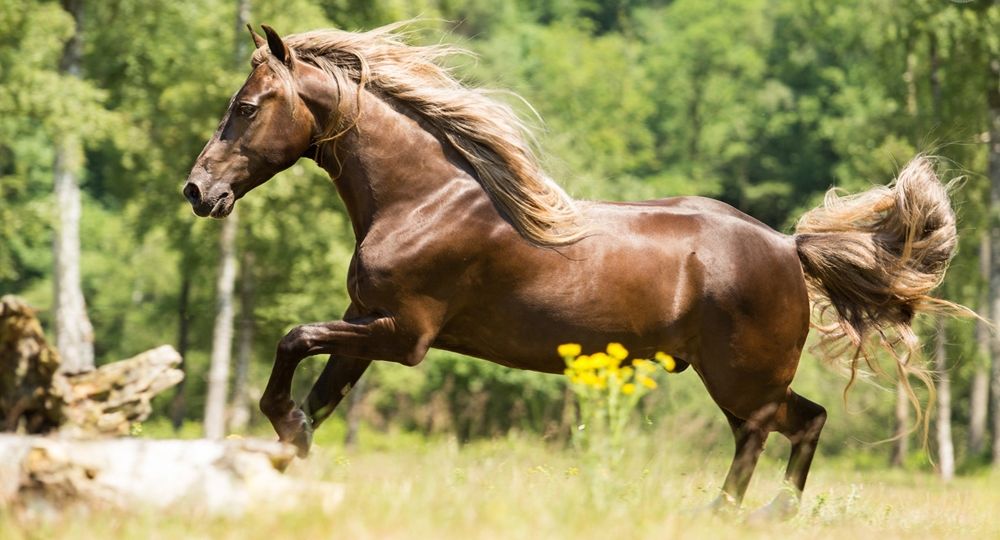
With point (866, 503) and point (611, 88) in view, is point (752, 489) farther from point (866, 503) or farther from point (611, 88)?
point (611, 88)

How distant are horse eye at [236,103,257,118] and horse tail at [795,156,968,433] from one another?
3.49 metres

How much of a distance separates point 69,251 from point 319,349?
19.2m

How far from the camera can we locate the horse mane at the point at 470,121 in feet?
23.4

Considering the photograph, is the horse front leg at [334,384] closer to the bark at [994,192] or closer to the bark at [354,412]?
the bark at [994,192]

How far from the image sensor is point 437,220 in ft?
23.1

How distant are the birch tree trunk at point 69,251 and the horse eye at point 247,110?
16808 mm

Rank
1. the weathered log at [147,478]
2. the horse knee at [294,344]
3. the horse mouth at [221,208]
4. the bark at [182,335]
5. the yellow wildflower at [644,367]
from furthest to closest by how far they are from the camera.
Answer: the bark at [182,335] → the horse mouth at [221,208] → the horse knee at [294,344] → the yellow wildflower at [644,367] → the weathered log at [147,478]

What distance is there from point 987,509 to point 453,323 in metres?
3.76

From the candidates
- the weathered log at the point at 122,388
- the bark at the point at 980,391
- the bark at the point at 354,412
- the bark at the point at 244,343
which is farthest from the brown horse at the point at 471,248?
the bark at the point at 354,412

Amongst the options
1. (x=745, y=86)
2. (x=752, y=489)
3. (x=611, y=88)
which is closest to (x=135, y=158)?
(x=752, y=489)

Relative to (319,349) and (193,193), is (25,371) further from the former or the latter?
(319,349)

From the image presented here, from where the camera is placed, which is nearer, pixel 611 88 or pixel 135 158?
pixel 135 158

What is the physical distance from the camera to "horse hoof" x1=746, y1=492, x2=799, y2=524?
6.50 meters

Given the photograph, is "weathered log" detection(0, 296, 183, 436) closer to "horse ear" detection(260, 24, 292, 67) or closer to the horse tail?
"horse ear" detection(260, 24, 292, 67)
